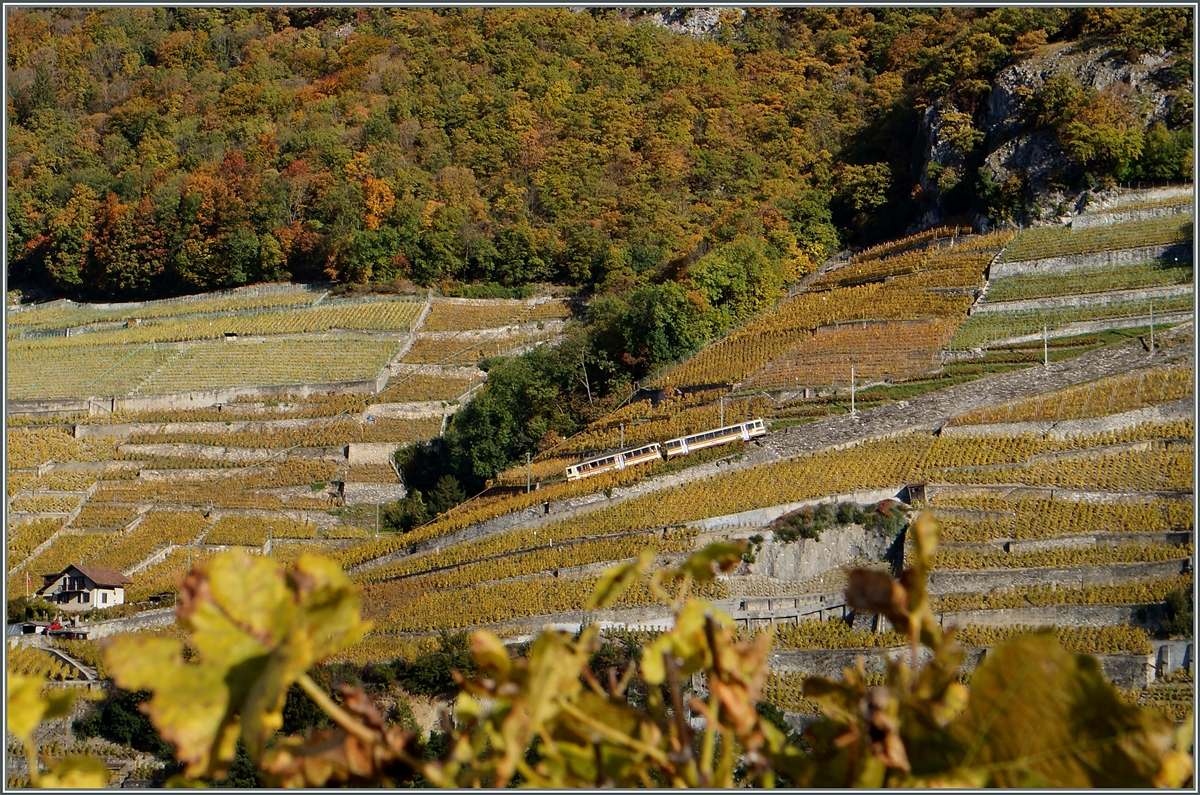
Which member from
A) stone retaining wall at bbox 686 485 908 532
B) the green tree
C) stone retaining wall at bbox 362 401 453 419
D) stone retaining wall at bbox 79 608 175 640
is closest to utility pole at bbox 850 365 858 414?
stone retaining wall at bbox 686 485 908 532

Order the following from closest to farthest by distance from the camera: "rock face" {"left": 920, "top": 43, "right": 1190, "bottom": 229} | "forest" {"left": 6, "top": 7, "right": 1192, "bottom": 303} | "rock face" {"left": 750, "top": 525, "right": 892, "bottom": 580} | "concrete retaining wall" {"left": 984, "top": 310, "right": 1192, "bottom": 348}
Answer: "rock face" {"left": 750, "top": 525, "right": 892, "bottom": 580} → "concrete retaining wall" {"left": 984, "top": 310, "right": 1192, "bottom": 348} → "rock face" {"left": 920, "top": 43, "right": 1190, "bottom": 229} → "forest" {"left": 6, "top": 7, "right": 1192, "bottom": 303}

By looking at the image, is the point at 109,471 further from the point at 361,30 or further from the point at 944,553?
the point at 361,30

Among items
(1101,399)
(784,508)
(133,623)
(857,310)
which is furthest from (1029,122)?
(133,623)

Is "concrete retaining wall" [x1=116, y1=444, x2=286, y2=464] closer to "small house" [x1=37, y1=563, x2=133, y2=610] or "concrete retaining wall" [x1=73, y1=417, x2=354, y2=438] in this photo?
"concrete retaining wall" [x1=73, y1=417, x2=354, y2=438]

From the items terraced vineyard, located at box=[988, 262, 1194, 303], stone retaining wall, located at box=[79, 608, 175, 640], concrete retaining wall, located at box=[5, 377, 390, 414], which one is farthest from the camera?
concrete retaining wall, located at box=[5, 377, 390, 414]

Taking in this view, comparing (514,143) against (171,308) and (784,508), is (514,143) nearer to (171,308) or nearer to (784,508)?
(171,308)
